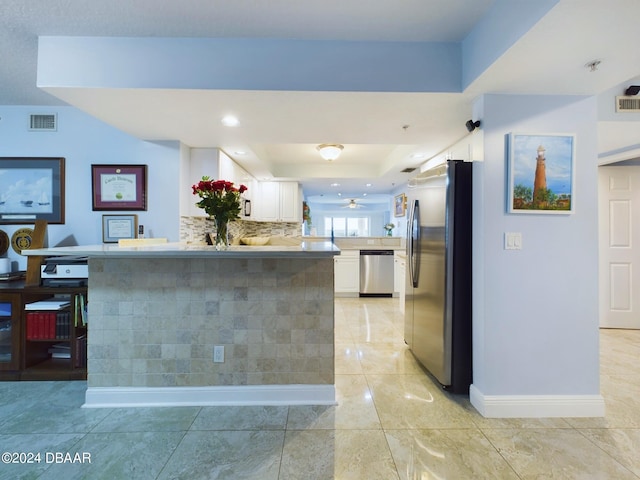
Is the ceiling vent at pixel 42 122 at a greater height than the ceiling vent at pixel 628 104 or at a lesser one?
greater

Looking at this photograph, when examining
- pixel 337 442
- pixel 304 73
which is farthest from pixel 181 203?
pixel 337 442

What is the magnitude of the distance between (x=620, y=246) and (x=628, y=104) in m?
2.21

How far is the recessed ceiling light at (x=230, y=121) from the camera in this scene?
232cm

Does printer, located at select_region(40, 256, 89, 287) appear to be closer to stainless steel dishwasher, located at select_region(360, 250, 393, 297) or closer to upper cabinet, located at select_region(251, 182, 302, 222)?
upper cabinet, located at select_region(251, 182, 302, 222)

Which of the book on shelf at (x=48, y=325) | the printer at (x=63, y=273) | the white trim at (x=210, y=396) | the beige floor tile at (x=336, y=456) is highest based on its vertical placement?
the printer at (x=63, y=273)

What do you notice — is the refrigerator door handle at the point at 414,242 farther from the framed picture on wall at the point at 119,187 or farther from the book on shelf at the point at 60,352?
the book on shelf at the point at 60,352

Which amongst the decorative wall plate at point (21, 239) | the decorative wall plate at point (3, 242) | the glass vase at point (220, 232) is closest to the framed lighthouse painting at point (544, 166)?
the glass vase at point (220, 232)

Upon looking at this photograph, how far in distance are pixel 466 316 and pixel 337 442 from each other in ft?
4.09

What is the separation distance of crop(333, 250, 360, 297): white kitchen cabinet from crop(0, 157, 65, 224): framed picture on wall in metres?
3.88

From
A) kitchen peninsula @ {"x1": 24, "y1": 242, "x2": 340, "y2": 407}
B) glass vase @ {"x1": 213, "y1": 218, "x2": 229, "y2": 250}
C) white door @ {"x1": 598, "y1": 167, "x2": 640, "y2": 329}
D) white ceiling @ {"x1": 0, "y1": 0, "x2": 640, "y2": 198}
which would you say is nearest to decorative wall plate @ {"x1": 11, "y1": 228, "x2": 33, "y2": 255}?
white ceiling @ {"x1": 0, "y1": 0, "x2": 640, "y2": 198}

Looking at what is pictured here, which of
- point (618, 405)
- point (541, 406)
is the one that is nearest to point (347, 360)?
point (541, 406)

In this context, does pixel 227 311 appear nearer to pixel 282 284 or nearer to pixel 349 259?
pixel 282 284

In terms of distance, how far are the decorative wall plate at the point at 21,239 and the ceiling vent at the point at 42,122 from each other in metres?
1.02

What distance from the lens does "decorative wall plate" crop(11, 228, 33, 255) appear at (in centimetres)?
288
